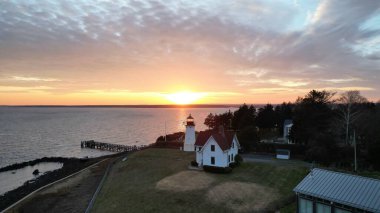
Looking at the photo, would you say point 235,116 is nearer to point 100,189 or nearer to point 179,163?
point 179,163

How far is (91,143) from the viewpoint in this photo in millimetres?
95938

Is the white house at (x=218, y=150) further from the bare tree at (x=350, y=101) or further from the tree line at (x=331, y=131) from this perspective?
the bare tree at (x=350, y=101)

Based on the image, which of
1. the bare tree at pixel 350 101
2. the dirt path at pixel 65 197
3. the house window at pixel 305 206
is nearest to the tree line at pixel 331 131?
the bare tree at pixel 350 101

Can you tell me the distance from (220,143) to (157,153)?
57.0ft

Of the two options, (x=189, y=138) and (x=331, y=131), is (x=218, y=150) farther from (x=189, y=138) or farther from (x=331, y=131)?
(x=331, y=131)

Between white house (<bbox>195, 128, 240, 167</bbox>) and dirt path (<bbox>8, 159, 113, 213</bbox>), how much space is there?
15.8m

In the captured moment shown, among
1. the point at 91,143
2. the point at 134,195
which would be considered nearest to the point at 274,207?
the point at 134,195

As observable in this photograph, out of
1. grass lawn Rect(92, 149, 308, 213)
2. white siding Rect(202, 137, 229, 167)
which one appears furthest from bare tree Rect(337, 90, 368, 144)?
white siding Rect(202, 137, 229, 167)

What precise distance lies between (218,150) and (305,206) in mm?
19986

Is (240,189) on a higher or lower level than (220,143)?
lower

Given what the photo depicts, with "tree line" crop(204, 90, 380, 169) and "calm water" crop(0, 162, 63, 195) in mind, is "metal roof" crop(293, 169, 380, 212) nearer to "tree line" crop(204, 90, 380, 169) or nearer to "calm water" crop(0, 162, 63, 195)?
"tree line" crop(204, 90, 380, 169)

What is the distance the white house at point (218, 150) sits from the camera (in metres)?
41.9

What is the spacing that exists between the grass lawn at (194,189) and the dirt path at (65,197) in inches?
83.7

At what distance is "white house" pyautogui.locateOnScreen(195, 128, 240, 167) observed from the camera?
138 ft
